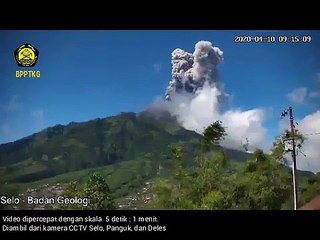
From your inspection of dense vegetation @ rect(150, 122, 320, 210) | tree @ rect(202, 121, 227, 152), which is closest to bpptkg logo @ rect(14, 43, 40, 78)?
dense vegetation @ rect(150, 122, 320, 210)

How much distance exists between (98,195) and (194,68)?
1.05m

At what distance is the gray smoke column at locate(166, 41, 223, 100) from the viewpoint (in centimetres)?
411

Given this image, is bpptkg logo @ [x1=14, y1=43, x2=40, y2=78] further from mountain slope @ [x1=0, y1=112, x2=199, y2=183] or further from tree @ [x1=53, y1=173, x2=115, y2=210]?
tree @ [x1=53, y1=173, x2=115, y2=210]

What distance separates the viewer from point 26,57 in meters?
4.03

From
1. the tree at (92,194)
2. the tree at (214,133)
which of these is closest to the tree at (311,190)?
the tree at (214,133)

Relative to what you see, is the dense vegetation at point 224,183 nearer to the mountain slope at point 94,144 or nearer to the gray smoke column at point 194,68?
the mountain slope at point 94,144

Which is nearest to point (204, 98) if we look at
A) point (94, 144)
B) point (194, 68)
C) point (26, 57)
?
point (194, 68)

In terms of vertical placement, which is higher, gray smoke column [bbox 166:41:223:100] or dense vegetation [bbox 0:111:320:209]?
gray smoke column [bbox 166:41:223:100]
